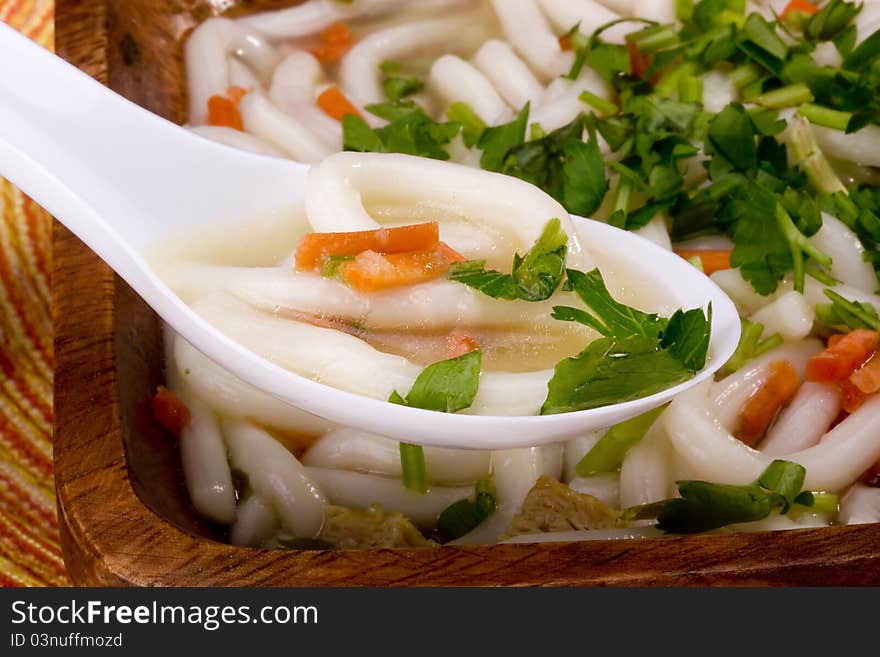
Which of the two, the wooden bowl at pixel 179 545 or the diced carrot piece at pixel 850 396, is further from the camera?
the diced carrot piece at pixel 850 396

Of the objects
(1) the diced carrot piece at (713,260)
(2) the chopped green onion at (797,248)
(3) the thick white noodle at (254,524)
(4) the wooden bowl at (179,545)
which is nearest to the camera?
(4) the wooden bowl at (179,545)

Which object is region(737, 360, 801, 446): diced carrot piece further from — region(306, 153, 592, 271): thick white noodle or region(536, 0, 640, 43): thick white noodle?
region(536, 0, 640, 43): thick white noodle

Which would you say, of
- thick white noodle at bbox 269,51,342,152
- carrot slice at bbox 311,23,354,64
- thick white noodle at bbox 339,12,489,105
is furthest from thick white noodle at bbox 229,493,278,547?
carrot slice at bbox 311,23,354,64

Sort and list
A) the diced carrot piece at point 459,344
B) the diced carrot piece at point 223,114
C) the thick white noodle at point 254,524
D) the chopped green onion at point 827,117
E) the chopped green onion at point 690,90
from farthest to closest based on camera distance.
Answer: the diced carrot piece at point 223,114
the chopped green onion at point 690,90
the chopped green onion at point 827,117
the thick white noodle at point 254,524
the diced carrot piece at point 459,344

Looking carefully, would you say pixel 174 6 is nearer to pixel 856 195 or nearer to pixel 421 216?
pixel 421 216

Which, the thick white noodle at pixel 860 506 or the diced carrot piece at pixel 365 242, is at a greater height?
the diced carrot piece at pixel 365 242

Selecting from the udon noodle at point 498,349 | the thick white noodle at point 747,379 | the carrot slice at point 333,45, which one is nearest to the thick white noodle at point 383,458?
the udon noodle at point 498,349

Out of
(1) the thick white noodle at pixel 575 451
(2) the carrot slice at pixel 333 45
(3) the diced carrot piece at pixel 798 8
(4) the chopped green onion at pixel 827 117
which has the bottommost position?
(1) the thick white noodle at pixel 575 451

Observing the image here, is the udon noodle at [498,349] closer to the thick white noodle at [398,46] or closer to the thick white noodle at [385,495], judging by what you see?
the thick white noodle at [385,495]
